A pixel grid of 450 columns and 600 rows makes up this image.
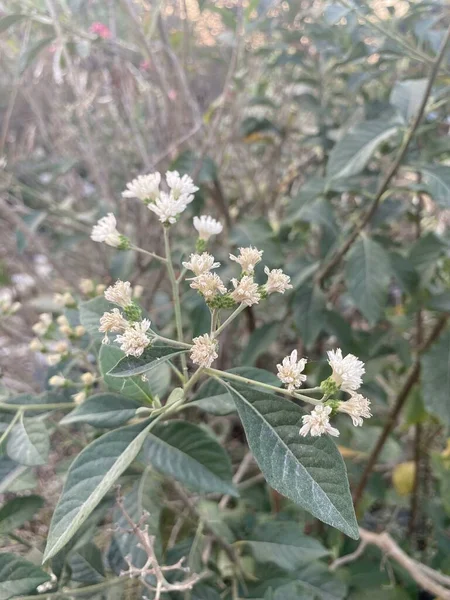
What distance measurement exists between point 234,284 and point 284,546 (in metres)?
0.48

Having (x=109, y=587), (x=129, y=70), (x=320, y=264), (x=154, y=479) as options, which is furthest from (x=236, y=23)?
(x=109, y=587)

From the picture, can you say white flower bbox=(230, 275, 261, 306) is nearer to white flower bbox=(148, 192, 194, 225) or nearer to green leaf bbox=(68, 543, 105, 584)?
white flower bbox=(148, 192, 194, 225)

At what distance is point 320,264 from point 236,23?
19.8 inches

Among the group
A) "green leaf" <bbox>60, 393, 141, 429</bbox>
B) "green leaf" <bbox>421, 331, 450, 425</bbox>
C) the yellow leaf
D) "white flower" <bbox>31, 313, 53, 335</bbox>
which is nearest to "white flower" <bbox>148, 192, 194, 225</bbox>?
"green leaf" <bbox>60, 393, 141, 429</bbox>

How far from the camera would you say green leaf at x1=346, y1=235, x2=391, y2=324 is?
2.52 ft

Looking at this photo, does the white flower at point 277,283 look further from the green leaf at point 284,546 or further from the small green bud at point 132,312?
the green leaf at point 284,546

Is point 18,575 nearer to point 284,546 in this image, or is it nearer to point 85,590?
point 85,590

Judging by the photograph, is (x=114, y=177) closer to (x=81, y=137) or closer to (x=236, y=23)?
(x=81, y=137)

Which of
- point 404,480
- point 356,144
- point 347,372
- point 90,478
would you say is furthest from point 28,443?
A: point 404,480

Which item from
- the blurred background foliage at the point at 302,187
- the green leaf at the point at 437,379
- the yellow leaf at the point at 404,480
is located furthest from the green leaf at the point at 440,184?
the yellow leaf at the point at 404,480

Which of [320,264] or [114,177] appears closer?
[320,264]

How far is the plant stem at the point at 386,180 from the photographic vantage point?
0.63 meters

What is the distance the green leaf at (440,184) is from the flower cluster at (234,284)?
0.36 meters

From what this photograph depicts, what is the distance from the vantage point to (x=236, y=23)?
0.95m
